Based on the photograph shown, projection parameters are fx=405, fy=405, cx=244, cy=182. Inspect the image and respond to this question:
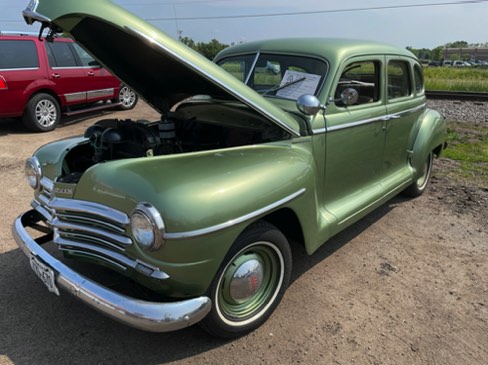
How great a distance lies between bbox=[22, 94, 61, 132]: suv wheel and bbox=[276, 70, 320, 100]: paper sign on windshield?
6134mm

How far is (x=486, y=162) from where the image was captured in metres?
6.50

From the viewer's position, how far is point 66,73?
27.4 feet

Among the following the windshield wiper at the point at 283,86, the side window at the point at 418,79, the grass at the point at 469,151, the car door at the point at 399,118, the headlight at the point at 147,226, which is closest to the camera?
the headlight at the point at 147,226

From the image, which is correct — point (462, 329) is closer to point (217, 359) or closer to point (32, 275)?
point (217, 359)

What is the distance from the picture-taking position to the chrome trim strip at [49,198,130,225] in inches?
86.7

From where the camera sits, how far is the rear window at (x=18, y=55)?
7.39m

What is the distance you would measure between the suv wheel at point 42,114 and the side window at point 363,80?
6351 mm

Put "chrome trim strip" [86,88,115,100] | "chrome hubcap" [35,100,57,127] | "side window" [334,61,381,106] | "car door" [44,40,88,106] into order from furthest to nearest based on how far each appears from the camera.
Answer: "chrome trim strip" [86,88,115,100]
"car door" [44,40,88,106]
"chrome hubcap" [35,100,57,127]
"side window" [334,61,381,106]

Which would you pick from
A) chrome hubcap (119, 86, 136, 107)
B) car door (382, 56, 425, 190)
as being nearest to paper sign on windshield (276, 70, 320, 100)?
car door (382, 56, 425, 190)

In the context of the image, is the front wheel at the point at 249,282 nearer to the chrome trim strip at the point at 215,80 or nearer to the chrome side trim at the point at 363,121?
the chrome trim strip at the point at 215,80

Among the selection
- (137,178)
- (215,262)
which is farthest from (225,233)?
(137,178)

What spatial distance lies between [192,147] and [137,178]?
1.16m

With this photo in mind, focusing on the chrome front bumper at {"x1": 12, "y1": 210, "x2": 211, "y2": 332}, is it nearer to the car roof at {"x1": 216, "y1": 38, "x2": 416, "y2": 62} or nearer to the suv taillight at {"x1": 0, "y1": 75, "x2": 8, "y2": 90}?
the car roof at {"x1": 216, "y1": 38, "x2": 416, "y2": 62}

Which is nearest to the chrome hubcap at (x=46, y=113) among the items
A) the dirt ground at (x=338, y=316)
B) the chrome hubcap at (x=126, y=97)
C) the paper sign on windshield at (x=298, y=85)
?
the chrome hubcap at (x=126, y=97)
